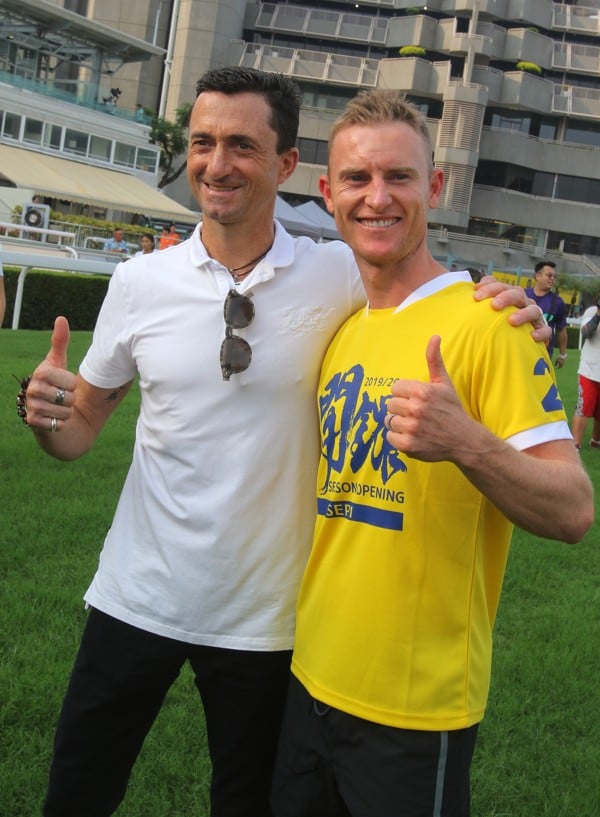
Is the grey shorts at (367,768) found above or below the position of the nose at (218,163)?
below

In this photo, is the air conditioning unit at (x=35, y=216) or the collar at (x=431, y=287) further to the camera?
the air conditioning unit at (x=35, y=216)

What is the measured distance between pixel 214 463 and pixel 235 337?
330 millimetres

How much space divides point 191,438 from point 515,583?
353cm

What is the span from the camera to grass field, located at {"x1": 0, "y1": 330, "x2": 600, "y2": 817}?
338 centimetres

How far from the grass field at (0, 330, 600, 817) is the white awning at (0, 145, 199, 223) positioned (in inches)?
1240

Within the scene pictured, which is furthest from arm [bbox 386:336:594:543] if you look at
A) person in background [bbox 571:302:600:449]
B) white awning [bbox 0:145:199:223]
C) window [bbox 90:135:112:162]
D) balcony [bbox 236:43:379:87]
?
balcony [bbox 236:43:379:87]

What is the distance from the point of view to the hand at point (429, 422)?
6.21 feet

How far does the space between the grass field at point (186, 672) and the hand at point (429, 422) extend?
211 millimetres

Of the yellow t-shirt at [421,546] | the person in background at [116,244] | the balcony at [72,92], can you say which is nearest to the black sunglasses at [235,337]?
A: the yellow t-shirt at [421,546]

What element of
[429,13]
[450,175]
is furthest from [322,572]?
[429,13]

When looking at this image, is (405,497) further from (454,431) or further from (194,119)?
(194,119)

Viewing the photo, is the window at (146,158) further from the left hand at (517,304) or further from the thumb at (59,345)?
the left hand at (517,304)

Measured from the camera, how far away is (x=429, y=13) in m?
62.9

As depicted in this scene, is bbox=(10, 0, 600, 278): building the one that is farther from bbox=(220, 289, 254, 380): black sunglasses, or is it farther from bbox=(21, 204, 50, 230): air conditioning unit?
bbox=(220, 289, 254, 380): black sunglasses
